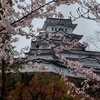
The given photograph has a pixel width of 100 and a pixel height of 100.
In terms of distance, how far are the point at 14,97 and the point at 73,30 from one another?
2543 cm

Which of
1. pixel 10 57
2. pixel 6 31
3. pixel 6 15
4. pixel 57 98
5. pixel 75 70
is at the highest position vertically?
pixel 6 15

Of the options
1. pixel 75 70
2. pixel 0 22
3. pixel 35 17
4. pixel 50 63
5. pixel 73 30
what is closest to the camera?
pixel 0 22

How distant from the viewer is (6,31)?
2.69 meters

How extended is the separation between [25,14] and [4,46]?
790mm

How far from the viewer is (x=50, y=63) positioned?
1912cm

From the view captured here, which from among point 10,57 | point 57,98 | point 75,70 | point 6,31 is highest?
point 6,31

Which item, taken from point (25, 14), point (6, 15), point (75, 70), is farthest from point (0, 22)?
point (75, 70)

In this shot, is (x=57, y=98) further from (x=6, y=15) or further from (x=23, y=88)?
(x=6, y=15)

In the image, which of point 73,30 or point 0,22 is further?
point 73,30

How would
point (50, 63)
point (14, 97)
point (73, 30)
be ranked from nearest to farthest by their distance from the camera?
point (14, 97) < point (50, 63) < point (73, 30)

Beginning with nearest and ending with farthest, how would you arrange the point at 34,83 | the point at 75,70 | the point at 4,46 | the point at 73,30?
the point at 4,46, the point at 75,70, the point at 34,83, the point at 73,30

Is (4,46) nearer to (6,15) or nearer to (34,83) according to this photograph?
(6,15)

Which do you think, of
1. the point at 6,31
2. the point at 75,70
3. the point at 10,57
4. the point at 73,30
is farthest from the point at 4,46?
the point at 73,30

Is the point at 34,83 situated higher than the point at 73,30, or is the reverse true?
the point at 73,30
